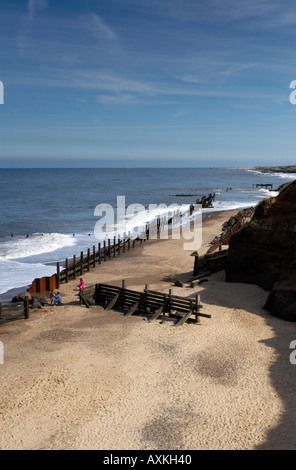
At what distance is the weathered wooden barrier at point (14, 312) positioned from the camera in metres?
20.3

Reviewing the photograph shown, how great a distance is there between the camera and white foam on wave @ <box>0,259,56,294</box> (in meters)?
27.3

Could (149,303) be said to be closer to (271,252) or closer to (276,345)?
(276,345)

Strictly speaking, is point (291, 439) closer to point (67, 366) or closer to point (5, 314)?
point (67, 366)

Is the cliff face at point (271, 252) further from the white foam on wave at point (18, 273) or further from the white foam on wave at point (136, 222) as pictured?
the white foam on wave at point (136, 222)

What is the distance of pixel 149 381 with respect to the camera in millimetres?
13469

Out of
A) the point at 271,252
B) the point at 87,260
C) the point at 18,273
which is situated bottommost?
the point at 18,273

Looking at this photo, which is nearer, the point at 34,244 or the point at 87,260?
the point at 87,260

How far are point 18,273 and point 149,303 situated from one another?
46.9ft

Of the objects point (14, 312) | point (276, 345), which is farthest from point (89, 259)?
point (276, 345)

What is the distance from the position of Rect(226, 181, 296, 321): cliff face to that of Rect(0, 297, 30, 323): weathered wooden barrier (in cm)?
1250

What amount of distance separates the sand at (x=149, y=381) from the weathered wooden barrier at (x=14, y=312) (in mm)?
534

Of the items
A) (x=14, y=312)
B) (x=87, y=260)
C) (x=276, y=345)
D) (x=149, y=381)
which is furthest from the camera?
(x=87, y=260)

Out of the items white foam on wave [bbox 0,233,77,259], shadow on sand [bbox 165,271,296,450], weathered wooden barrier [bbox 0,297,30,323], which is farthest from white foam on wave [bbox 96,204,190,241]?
weathered wooden barrier [bbox 0,297,30,323]

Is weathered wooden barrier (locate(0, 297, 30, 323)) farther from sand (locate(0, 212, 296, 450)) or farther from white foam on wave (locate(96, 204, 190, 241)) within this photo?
white foam on wave (locate(96, 204, 190, 241))
